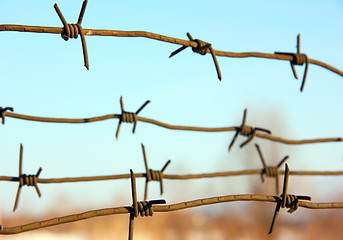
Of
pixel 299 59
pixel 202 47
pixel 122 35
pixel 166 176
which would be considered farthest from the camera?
pixel 166 176

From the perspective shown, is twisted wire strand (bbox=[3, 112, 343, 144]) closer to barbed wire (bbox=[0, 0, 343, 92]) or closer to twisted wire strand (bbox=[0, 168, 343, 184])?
twisted wire strand (bbox=[0, 168, 343, 184])

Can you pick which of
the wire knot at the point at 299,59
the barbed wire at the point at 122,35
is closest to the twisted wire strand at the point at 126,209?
the barbed wire at the point at 122,35

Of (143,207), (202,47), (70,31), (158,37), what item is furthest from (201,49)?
(143,207)

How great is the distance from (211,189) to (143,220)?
1618mm

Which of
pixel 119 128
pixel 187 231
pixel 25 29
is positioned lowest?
pixel 187 231

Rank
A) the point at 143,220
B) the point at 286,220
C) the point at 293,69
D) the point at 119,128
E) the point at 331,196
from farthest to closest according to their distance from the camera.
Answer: the point at 143,220 < the point at 286,220 < the point at 331,196 < the point at 119,128 < the point at 293,69

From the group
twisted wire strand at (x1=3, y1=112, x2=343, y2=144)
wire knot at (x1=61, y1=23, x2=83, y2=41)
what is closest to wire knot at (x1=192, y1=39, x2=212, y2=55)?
wire knot at (x1=61, y1=23, x2=83, y2=41)

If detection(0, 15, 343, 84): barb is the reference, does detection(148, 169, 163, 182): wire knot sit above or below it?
below

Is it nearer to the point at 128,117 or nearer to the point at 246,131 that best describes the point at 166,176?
the point at 128,117

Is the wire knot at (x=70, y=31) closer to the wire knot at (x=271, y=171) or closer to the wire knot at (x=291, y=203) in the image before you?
the wire knot at (x=291, y=203)

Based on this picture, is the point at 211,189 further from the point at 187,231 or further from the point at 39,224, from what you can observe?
the point at 39,224

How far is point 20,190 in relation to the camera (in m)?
1.44

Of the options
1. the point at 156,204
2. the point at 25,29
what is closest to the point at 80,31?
the point at 25,29

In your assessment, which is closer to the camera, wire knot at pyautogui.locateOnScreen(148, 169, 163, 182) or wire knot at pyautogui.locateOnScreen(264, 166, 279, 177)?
wire knot at pyautogui.locateOnScreen(148, 169, 163, 182)
